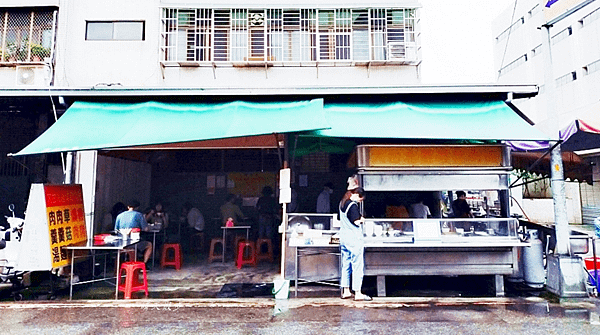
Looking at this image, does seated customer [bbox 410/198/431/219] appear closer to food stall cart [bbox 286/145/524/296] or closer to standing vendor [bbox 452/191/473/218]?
standing vendor [bbox 452/191/473/218]

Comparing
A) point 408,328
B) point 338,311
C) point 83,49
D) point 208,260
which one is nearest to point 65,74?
point 83,49

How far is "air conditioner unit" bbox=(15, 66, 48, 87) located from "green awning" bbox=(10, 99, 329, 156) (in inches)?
192

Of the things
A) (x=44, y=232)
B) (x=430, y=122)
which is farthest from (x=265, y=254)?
(x=430, y=122)

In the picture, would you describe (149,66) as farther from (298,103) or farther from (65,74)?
(298,103)

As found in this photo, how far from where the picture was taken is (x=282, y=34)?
11.4 m

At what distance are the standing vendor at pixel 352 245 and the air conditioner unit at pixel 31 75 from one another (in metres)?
9.75

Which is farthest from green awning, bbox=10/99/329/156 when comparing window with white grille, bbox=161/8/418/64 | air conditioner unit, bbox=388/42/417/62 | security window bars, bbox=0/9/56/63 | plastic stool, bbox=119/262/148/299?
Result: security window bars, bbox=0/9/56/63

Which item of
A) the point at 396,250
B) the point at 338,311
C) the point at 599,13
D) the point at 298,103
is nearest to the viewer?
the point at 338,311

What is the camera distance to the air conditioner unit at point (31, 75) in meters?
10.4

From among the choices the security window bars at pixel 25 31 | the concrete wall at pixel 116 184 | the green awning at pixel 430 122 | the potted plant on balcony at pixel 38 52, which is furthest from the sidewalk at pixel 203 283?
the security window bars at pixel 25 31

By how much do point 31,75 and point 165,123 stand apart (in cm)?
706

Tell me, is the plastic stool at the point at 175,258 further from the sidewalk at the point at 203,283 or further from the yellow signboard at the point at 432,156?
the yellow signboard at the point at 432,156

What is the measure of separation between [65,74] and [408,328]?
1154 centimetres

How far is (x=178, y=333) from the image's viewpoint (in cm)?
468
